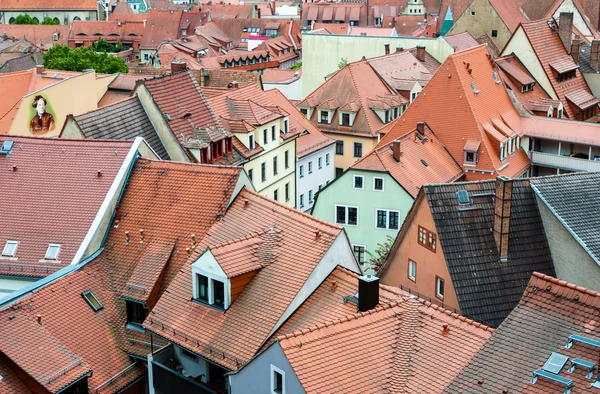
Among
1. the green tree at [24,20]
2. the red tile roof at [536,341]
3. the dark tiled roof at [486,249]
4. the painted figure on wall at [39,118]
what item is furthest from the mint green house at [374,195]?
the green tree at [24,20]

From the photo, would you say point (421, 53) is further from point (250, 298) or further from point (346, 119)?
point (250, 298)

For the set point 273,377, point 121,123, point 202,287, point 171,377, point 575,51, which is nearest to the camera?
point 273,377

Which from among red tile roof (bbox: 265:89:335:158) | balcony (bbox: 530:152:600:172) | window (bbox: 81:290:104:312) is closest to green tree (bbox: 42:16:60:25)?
red tile roof (bbox: 265:89:335:158)

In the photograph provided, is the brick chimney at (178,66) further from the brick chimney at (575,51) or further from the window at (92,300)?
the brick chimney at (575,51)

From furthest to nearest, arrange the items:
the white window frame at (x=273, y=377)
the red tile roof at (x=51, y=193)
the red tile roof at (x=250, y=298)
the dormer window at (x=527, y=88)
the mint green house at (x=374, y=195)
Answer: the dormer window at (x=527, y=88), the mint green house at (x=374, y=195), the red tile roof at (x=51, y=193), the red tile roof at (x=250, y=298), the white window frame at (x=273, y=377)

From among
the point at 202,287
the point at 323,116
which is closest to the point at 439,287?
the point at 202,287

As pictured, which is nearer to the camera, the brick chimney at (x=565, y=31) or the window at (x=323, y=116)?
the brick chimney at (x=565, y=31)

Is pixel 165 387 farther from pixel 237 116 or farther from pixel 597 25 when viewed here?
pixel 597 25
